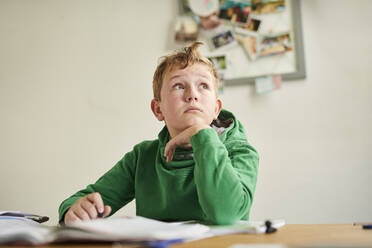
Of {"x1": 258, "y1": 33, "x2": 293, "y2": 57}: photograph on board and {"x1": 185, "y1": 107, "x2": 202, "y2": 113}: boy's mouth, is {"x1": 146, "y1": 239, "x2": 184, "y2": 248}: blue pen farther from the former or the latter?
{"x1": 258, "y1": 33, "x2": 293, "y2": 57}: photograph on board

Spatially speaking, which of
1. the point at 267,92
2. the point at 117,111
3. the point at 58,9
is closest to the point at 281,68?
the point at 267,92

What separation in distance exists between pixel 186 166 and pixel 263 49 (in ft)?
3.24

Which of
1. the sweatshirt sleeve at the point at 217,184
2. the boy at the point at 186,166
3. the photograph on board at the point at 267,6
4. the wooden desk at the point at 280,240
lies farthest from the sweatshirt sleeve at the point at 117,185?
the photograph on board at the point at 267,6

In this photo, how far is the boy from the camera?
34.2 inches

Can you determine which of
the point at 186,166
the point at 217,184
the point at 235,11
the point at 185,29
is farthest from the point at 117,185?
the point at 235,11

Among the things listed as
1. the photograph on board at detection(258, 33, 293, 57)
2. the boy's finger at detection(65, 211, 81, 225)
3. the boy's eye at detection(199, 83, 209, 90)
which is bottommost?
the boy's finger at detection(65, 211, 81, 225)

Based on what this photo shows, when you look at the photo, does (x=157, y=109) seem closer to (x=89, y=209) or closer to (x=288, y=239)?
(x=89, y=209)

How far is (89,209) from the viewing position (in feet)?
2.99

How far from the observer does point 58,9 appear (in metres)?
2.18

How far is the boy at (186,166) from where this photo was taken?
0.87 meters

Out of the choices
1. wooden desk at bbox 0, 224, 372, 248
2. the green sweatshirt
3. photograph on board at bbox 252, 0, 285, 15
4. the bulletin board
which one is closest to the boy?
the green sweatshirt

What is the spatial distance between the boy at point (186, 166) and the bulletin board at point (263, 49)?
645mm

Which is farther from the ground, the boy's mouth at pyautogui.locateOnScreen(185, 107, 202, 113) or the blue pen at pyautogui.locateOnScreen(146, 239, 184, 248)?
the boy's mouth at pyautogui.locateOnScreen(185, 107, 202, 113)

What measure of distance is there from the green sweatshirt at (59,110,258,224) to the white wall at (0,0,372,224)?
684 millimetres
